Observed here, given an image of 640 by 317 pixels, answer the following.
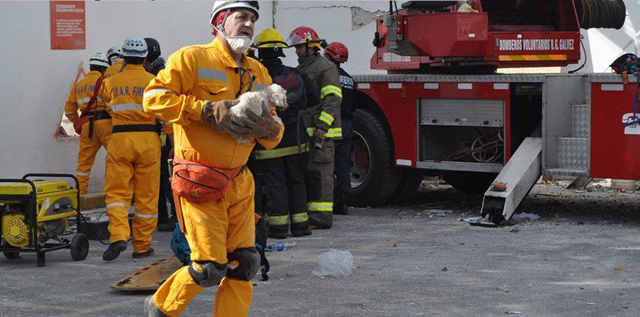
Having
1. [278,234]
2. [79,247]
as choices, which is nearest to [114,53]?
[278,234]

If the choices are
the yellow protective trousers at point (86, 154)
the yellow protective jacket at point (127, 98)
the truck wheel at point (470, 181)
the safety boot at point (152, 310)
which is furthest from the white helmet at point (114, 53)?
the safety boot at point (152, 310)

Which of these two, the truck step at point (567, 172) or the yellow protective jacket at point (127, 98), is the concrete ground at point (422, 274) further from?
the yellow protective jacket at point (127, 98)

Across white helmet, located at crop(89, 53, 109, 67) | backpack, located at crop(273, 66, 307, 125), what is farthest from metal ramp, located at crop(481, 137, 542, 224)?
white helmet, located at crop(89, 53, 109, 67)

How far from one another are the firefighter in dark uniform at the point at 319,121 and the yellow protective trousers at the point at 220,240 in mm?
4868

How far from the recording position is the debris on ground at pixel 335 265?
775 centimetres

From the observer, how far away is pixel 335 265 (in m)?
7.77

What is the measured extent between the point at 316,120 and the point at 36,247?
3.26m

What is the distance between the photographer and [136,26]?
13133mm

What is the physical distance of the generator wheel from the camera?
8.56 metres

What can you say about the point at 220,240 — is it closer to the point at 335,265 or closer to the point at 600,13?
the point at 335,265

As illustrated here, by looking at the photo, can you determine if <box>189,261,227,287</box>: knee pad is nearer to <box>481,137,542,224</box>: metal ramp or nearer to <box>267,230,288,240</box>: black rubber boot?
<box>267,230,288,240</box>: black rubber boot

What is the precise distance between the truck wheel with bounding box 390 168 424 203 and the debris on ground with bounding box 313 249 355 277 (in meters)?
4.56

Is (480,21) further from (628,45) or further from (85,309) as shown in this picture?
(85,309)

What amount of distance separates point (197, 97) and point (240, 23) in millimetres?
451
